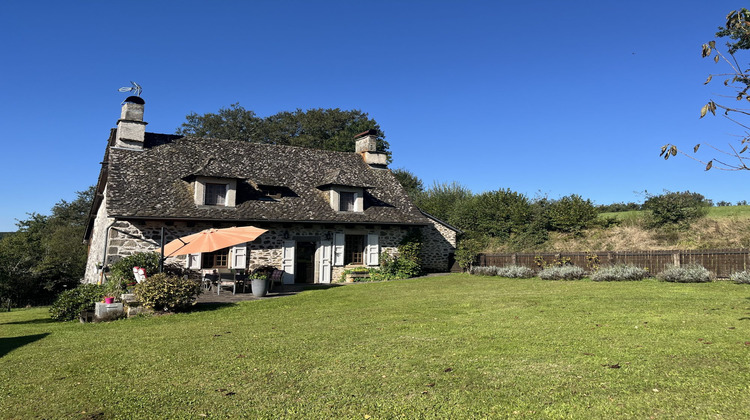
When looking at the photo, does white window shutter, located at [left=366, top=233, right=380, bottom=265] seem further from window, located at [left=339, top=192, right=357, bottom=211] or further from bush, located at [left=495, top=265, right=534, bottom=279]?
bush, located at [left=495, top=265, right=534, bottom=279]

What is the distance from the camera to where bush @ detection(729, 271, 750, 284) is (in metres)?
12.1

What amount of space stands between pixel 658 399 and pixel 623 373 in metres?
0.70

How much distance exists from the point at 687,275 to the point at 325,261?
12.3m

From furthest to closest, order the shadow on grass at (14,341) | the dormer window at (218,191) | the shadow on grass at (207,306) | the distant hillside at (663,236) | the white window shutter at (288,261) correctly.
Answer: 1. the distant hillside at (663,236)
2. the white window shutter at (288,261)
3. the dormer window at (218,191)
4. the shadow on grass at (207,306)
5. the shadow on grass at (14,341)

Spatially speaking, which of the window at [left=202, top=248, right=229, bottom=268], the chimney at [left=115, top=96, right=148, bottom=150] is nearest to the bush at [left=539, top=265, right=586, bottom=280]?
the window at [left=202, top=248, right=229, bottom=268]

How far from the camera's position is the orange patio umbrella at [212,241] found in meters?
11.5

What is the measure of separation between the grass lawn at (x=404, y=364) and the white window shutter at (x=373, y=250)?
10.2m

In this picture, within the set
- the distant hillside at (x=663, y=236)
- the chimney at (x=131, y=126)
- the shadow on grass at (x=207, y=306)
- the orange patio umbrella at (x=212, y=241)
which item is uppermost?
the chimney at (x=131, y=126)

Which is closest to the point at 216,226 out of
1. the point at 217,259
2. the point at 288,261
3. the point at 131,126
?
the point at 217,259

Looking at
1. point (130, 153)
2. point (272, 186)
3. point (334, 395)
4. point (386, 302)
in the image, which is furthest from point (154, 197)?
point (334, 395)

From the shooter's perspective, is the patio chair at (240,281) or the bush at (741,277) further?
the patio chair at (240,281)

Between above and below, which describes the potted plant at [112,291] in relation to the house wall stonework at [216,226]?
below

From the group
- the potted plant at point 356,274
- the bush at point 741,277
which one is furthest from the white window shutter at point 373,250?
the bush at point 741,277

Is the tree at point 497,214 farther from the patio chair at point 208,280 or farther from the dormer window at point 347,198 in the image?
the patio chair at point 208,280
